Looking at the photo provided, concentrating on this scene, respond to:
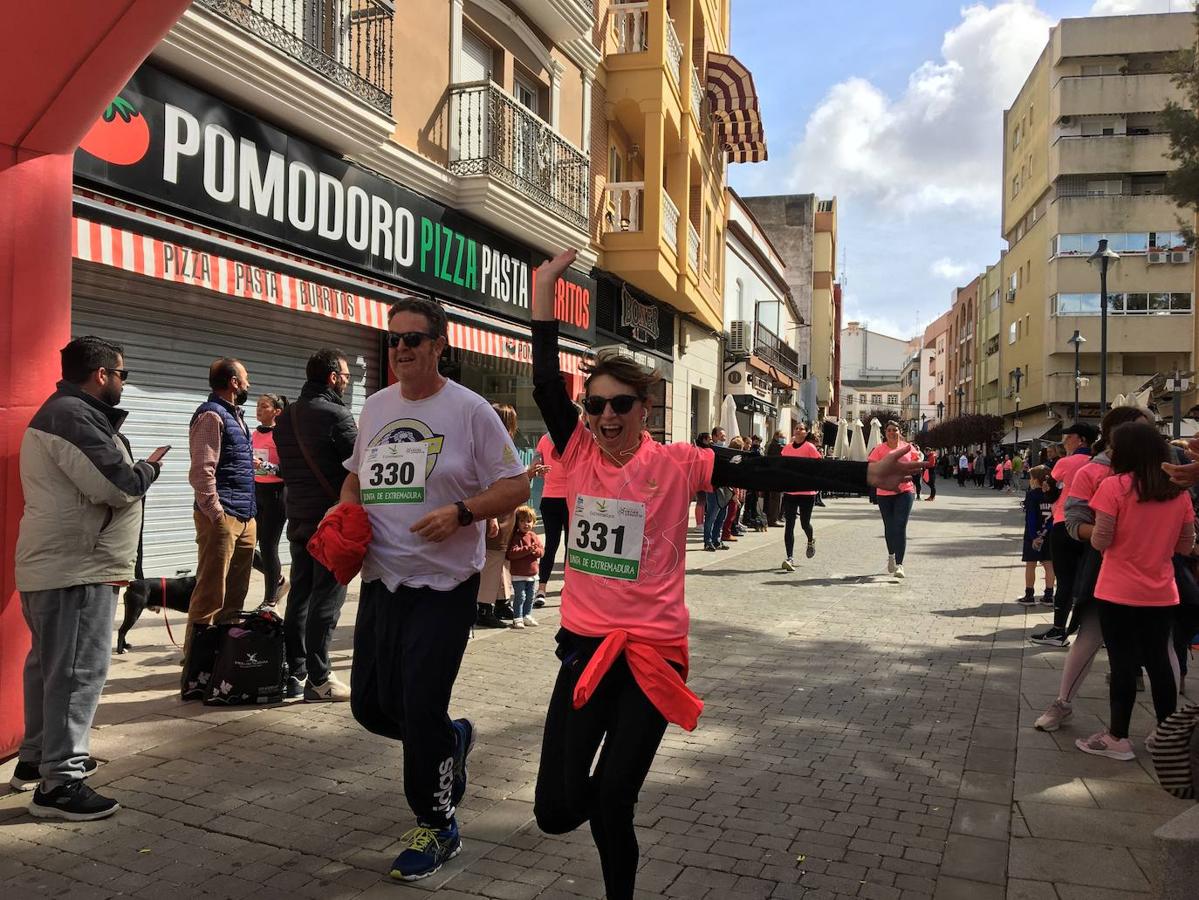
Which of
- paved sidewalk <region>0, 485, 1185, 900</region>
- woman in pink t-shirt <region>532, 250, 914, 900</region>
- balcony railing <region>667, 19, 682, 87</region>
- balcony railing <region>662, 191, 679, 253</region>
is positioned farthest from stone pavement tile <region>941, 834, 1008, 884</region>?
balcony railing <region>667, 19, 682, 87</region>

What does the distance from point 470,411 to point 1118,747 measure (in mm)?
3795

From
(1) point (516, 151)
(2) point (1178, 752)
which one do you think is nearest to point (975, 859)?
(2) point (1178, 752)

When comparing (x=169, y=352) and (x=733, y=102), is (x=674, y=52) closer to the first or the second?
(x=733, y=102)

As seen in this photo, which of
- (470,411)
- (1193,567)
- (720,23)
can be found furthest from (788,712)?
(720,23)

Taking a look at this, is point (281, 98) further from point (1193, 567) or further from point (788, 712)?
point (1193, 567)

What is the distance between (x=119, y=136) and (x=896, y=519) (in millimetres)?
8910

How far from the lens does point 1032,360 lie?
5766 centimetres

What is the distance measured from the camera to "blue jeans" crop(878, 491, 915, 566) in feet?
37.0

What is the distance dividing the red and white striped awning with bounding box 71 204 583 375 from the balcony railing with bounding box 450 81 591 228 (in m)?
2.54

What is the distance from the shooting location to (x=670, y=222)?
19562 millimetres

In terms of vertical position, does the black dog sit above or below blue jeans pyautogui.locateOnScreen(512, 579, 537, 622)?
above

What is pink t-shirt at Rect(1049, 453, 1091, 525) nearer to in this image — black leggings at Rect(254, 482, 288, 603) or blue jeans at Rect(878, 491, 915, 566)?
blue jeans at Rect(878, 491, 915, 566)

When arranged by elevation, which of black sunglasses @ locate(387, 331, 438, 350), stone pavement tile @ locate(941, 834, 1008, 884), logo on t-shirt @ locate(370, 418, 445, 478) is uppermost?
black sunglasses @ locate(387, 331, 438, 350)

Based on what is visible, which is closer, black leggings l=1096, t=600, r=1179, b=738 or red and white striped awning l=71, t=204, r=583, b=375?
black leggings l=1096, t=600, r=1179, b=738
